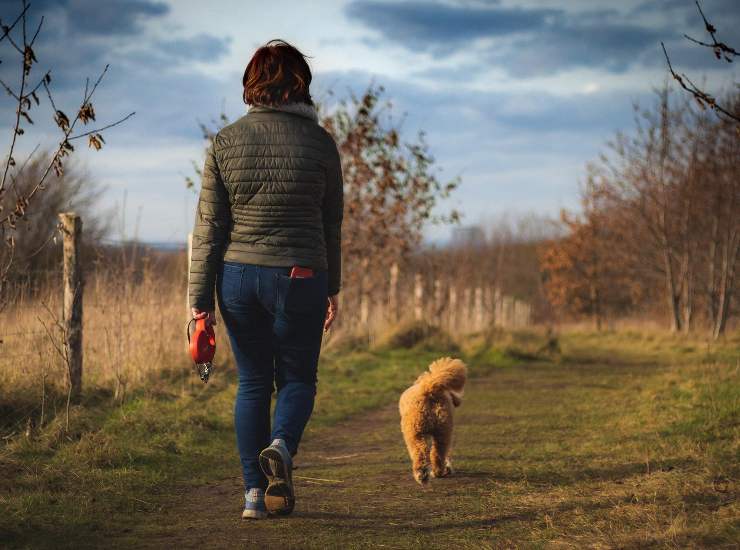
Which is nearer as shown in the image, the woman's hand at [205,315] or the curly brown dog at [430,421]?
the woman's hand at [205,315]

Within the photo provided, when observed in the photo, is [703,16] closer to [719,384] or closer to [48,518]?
[48,518]

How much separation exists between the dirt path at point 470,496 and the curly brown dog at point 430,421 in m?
0.14

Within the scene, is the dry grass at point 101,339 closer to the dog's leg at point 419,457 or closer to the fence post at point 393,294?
the dog's leg at point 419,457

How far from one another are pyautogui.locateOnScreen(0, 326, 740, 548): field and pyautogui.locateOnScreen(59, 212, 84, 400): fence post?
0.35m

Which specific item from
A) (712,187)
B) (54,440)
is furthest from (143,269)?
(712,187)

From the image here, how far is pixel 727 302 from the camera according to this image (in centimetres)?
2206

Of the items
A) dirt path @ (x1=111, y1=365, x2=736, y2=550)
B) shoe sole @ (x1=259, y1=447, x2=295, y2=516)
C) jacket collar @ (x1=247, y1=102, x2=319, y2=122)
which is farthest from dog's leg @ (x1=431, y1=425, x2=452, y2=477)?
jacket collar @ (x1=247, y1=102, x2=319, y2=122)

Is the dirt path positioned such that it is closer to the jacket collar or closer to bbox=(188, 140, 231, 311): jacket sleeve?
bbox=(188, 140, 231, 311): jacket sleeve

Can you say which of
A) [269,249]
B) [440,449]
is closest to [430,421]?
[440,449]

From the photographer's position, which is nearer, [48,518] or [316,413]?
[48,518]

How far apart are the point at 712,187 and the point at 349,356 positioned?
535 inches

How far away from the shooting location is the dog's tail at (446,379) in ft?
16.8

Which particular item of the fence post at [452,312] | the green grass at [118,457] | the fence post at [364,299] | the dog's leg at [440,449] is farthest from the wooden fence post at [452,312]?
the dog's leg at [440,449]

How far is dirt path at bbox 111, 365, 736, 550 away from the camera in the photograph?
3.70 metres
